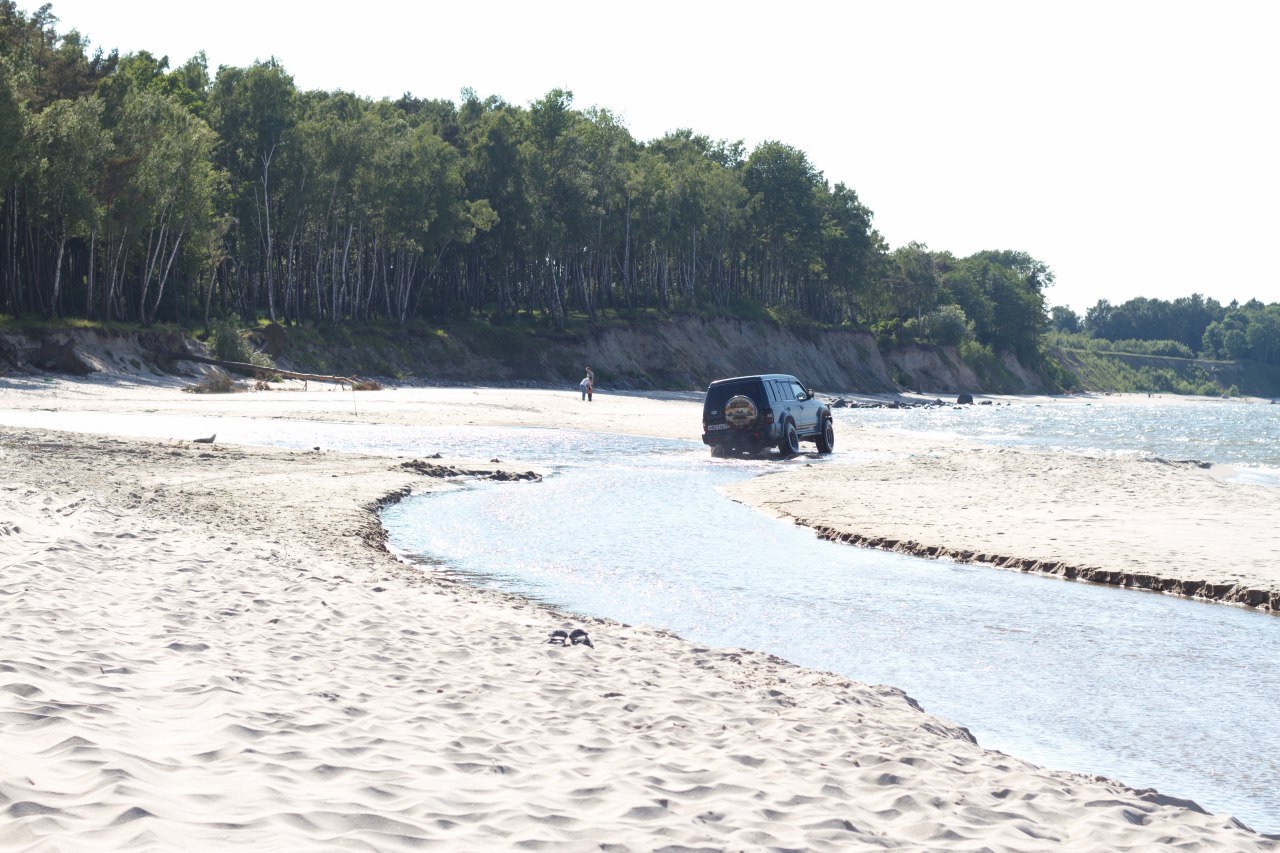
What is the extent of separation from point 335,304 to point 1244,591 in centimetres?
6099

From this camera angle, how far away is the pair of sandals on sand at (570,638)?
9516 mm

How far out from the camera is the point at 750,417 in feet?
104

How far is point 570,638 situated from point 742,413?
883 inches

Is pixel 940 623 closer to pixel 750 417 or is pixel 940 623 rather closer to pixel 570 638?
pixel 570 638

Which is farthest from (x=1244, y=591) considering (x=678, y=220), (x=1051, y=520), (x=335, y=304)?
(x=678, y=220)

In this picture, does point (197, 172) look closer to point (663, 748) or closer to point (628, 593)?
point (628, 593)

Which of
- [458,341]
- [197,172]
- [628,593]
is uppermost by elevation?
[197,172]

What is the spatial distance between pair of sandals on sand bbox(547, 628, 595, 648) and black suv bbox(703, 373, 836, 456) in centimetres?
2198

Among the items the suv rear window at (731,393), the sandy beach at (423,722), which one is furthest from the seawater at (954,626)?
the suv rear window at (731,393)

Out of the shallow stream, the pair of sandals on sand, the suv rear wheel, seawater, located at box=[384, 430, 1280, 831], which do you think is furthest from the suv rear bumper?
the pair of sandals on sand

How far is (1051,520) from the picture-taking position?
18.4m

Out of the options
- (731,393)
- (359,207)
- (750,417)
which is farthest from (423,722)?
(359,207)

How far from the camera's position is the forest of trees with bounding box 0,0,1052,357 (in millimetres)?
52594

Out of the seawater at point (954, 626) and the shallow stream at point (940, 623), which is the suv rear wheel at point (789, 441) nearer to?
the shallow stream at point (940, 623)
